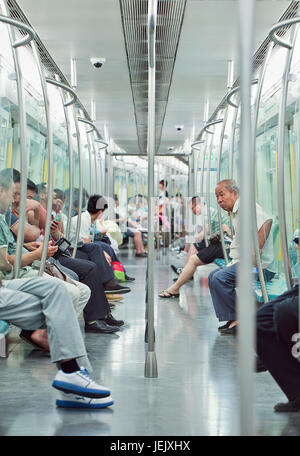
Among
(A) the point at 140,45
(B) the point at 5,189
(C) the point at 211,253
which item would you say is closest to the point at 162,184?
(C) the point at 211,253

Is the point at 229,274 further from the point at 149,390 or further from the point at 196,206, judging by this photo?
the point at 196,206

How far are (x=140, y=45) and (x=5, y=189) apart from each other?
256cm

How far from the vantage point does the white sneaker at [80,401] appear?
2.84 meters

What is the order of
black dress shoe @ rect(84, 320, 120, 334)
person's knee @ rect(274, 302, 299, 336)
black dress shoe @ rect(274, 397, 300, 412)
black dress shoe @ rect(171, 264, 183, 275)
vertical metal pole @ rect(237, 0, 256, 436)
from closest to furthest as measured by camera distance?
vertical metal pole @ rect(237, 0, 256, 436), person's knee @ rect(274, 302, 299, 336), black dress shoe @ rect(274, 397, 300, 412), black dress shoe @ rect(84, 320, 120, 334), black dress shoe @ rect(171, 264, 183, 275)

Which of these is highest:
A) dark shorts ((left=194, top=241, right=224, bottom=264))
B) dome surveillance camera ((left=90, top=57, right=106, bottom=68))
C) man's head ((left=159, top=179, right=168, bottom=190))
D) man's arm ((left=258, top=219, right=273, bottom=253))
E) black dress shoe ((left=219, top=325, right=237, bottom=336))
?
dome surveillance camera ((left=90, top=57, right=106, bottom=68))

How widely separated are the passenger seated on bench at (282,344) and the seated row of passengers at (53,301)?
0.83 metres

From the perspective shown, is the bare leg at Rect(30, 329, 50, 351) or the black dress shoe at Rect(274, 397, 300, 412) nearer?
the black dress shoe at Rect(274, 397, 300, 412)

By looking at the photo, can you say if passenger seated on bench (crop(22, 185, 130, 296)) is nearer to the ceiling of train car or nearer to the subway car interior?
the subway car interior

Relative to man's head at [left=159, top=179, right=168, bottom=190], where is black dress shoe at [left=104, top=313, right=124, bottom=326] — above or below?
below

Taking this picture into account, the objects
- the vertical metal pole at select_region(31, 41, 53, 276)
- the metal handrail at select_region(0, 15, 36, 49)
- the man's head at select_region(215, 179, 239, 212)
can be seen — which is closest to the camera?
the metal handrail at select_region(0, 15, 36, 49)

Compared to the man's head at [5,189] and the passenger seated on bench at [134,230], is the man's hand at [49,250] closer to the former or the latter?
the man's head at [5,189]

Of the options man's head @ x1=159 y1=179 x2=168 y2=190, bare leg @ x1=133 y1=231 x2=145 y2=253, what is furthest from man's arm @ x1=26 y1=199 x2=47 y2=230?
bare leg @ x1=133 y1=231 x2=145 y2=253

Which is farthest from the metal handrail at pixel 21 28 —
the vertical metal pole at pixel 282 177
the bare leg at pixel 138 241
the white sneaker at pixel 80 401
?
the bare leg at pixel 138 241

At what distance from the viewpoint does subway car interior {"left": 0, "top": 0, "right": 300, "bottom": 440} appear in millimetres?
2594
